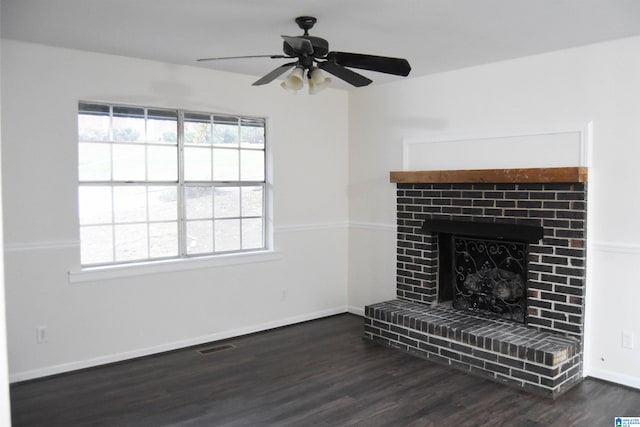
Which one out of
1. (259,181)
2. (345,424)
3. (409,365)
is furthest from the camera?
(259,181)

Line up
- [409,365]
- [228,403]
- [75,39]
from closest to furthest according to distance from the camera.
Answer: [228,403] < [75,39] < [409,365]

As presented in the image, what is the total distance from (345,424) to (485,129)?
8.78 ft

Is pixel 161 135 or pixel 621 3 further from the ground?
pixel 621 3

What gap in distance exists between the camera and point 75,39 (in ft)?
11.8

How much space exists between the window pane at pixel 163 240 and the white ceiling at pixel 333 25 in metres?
→ 1.42

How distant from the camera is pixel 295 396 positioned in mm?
3496

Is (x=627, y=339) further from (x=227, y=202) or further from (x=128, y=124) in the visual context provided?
(x=128, y=124)

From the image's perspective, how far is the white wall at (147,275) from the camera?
12.2 ft

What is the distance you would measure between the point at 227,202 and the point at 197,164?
47 centimetres

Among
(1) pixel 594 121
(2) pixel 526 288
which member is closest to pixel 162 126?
(2) pixel 526 288

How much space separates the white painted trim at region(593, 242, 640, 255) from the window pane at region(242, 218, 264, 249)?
2.95 m

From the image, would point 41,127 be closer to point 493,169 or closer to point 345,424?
point 345,424

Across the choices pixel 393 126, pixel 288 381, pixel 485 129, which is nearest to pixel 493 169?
pixel 485 129

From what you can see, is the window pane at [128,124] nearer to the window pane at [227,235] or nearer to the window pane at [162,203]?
the window pane at [162,203]
